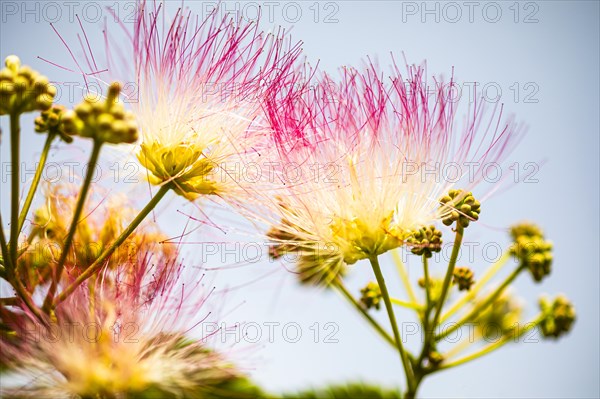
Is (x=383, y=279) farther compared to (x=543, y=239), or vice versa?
(x=543, y=239)

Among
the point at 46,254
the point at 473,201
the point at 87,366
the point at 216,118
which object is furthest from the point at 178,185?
the point at 473,201

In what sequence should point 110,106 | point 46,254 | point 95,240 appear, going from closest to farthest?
point 110,106 → point 46,254 → point 95,240

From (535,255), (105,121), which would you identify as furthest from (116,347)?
(535,255)

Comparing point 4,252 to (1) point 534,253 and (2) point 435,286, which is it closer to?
(2) point 435,286

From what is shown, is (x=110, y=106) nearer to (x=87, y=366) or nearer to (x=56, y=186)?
(x=87, y=366)

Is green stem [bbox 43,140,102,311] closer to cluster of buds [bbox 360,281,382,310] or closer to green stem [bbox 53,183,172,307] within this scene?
green stem [bbox 53,183,172,307]

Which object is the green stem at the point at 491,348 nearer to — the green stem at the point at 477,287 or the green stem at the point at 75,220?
the green stem at the point at 477,287

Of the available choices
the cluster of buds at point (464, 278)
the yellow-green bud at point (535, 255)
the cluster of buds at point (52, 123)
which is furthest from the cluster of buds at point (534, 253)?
the cluster of buds at point (52, 123)
